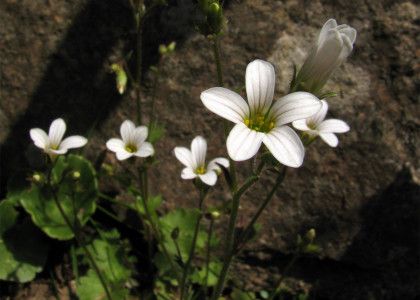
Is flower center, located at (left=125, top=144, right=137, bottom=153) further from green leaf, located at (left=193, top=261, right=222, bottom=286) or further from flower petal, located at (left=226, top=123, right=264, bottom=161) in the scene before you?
flower petal, located at (left=226, top=123, right=264, bottom=161)

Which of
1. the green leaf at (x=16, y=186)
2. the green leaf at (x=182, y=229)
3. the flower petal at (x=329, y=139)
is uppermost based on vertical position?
the flower petal at (x=329, y=139)

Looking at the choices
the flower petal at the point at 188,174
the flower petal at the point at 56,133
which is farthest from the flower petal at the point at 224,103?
the flower petal at the point at 56,133

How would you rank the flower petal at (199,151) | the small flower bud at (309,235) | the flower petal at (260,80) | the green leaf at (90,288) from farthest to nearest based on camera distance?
the green leaf at (90,288)
the flower petal at (199,151)
the small flower bud at (309,235)
the flower petal at (260,80)

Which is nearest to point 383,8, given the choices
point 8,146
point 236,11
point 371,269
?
point 236,11

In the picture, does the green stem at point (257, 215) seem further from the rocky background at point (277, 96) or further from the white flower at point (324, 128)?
the rocky background at point (277, 96)

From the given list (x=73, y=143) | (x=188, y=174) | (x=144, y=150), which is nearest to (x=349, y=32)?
(x=188, y=174)

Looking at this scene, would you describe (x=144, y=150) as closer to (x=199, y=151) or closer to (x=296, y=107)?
(x=199, y=151)

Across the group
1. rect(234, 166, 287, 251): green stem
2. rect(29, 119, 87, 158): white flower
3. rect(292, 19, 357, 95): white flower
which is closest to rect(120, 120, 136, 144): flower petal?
rect(29, 119, 87, 158): white flower
